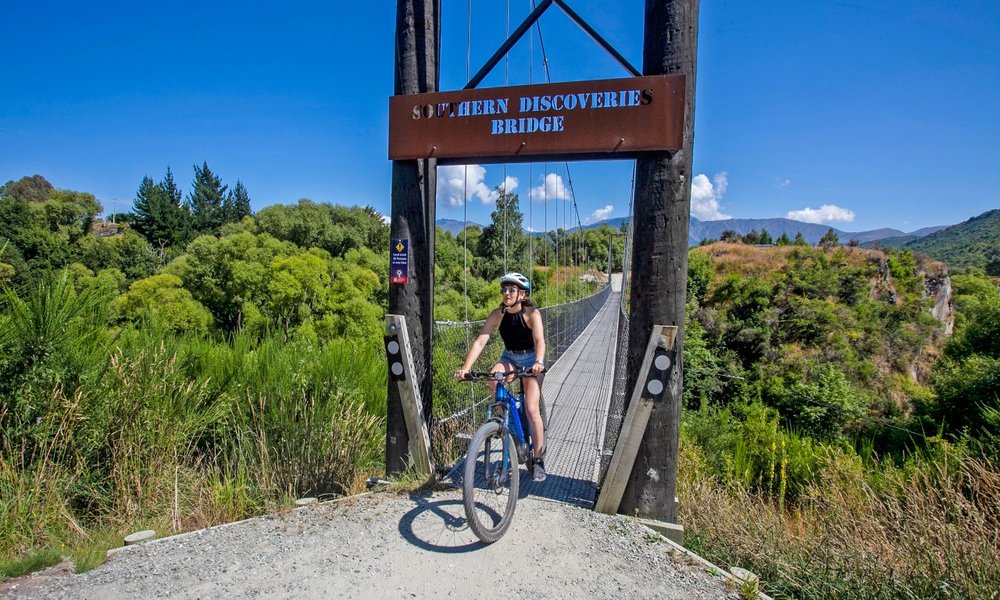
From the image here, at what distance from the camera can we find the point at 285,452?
3.64m

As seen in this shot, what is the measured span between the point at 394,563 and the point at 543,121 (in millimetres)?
2653

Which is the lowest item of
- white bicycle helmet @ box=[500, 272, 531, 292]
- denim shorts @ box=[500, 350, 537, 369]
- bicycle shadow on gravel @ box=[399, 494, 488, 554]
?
bicycle shadow on gravel @ box=[399, 494, 488, 554]

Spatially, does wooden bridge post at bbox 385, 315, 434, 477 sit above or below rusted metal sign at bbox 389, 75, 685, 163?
below

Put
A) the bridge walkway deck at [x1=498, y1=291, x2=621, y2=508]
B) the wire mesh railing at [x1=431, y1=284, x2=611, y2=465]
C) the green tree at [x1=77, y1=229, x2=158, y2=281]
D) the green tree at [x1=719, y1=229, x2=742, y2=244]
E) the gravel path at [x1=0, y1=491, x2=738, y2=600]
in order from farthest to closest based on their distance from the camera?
the green tree at [x1=719, y1=229, x2=742, y2=244] → the green tree at [x1=77, y1=229, x2=158, y2=281] → the wire mesh railing at [x1=431, y1=284, x2=611, y2=465] → the bridge walkway deck at [x1=498, y1=291, x2=621, y2=508] → the gravel path at [x1=0, y1=491, x2=738, y2=600]

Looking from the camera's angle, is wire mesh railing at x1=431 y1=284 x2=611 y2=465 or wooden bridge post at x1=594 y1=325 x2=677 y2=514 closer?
wooden bridge post at x1=594 y1=325 x2=677 y2=514

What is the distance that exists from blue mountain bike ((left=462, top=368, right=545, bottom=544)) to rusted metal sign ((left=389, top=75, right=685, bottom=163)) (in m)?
1.44

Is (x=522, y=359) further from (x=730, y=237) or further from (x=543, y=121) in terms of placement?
(x=730, y=237)

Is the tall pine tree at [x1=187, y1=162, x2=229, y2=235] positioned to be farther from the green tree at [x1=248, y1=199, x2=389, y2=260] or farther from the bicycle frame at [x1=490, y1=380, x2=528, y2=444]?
the bicycle frame at [x1=490, y1=380, x2=528, y2=444]

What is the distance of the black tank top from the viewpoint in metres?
3.30

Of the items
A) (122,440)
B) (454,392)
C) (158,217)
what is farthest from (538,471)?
(158,217)

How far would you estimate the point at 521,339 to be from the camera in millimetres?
3330

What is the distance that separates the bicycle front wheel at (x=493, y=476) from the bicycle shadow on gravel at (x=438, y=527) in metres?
0.11

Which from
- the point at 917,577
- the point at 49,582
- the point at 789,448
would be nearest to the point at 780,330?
the point at 789,448

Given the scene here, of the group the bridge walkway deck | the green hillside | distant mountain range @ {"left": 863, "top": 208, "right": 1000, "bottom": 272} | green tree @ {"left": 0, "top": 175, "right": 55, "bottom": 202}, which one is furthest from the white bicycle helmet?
green tree @ {"left": 0, "top": 175, "right": 55, "bottom": 202}
